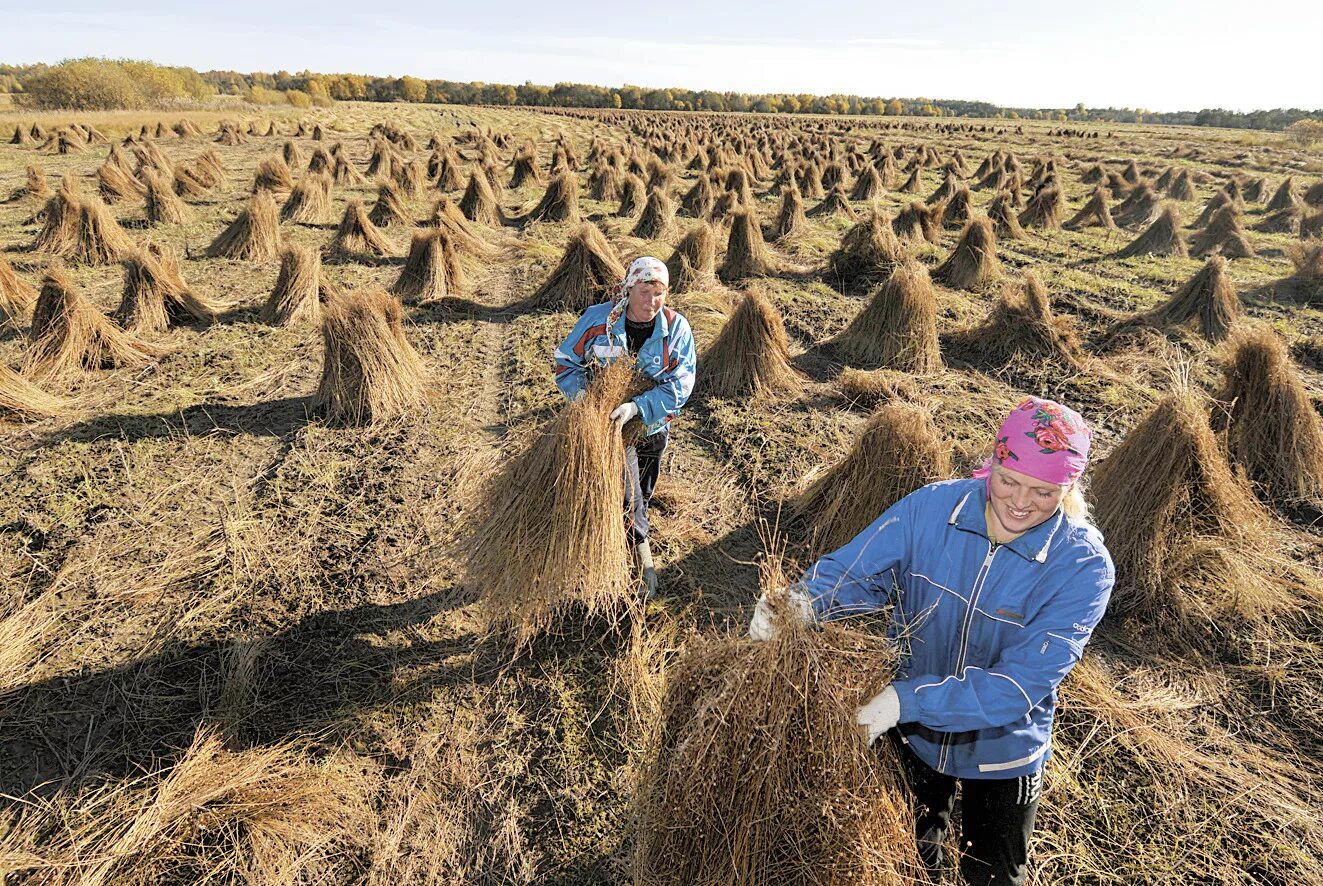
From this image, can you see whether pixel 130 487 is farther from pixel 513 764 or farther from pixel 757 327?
pixel 757 327

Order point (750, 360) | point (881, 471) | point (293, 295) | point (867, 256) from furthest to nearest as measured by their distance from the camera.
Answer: point (867, 256), point (293, 295), point (750, 360), point (881, 471)

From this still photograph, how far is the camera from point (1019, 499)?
161 centimetres

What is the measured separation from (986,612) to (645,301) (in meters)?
1.89

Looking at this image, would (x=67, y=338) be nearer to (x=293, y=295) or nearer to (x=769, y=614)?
(x=293, y=295)

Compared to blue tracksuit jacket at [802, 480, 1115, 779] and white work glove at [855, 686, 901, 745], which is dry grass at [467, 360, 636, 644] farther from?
white work glove at [855, 686, 901, 745]

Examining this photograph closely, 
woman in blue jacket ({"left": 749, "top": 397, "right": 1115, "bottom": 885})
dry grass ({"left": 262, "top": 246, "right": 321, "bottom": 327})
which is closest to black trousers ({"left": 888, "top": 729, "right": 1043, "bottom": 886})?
woman in blue jacket ({"left": 749, "top": 397, "right": 1115, "bottom": 885})

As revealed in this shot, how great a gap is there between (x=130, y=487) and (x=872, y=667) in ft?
16.0

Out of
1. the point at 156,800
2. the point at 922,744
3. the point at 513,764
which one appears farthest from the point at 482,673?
the point at 922,744

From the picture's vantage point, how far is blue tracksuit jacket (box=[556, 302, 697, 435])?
2.91 metres

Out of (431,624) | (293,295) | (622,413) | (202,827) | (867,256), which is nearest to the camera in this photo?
(202,827)

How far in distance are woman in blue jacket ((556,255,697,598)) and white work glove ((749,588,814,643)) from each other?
1.43 m

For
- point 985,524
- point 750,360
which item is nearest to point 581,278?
point 750,360

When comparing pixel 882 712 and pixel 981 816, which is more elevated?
pixel 882 712

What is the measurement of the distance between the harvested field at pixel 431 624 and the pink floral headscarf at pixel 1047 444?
127 cm
